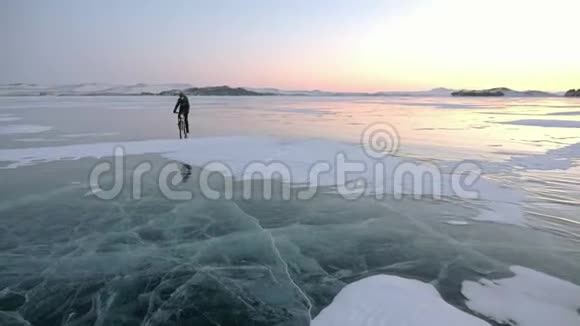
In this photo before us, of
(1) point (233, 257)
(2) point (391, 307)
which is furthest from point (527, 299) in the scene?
(1) point (233, 257)

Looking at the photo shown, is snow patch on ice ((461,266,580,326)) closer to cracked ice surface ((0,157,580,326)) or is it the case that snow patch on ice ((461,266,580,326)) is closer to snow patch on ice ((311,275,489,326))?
cracked ice surface ((0,157,580,326))

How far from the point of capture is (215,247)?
430cm

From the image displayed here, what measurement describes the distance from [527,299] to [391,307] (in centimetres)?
124

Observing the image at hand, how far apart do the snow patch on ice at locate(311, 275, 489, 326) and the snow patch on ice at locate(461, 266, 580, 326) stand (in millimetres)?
277

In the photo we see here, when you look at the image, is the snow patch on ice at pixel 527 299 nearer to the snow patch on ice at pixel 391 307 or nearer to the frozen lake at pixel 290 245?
the frozen lake at pixel 290 245

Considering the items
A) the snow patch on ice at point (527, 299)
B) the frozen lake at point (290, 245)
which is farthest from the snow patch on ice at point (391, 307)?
the snow patch on ice at point (527, 299)

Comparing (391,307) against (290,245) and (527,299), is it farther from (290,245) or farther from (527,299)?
(290,245)

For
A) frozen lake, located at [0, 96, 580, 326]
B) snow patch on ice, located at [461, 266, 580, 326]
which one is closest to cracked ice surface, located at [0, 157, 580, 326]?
frozen lake, located at [0, 96, 580, 326]

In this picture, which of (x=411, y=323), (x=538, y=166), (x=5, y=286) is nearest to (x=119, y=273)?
(x=5, y=286)

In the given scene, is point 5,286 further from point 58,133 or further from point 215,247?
point 58,133

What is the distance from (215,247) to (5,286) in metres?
1.96

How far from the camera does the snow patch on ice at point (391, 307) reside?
2902 mm

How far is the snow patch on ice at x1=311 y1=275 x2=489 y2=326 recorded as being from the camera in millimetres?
2902

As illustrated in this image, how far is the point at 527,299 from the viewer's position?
324cm
